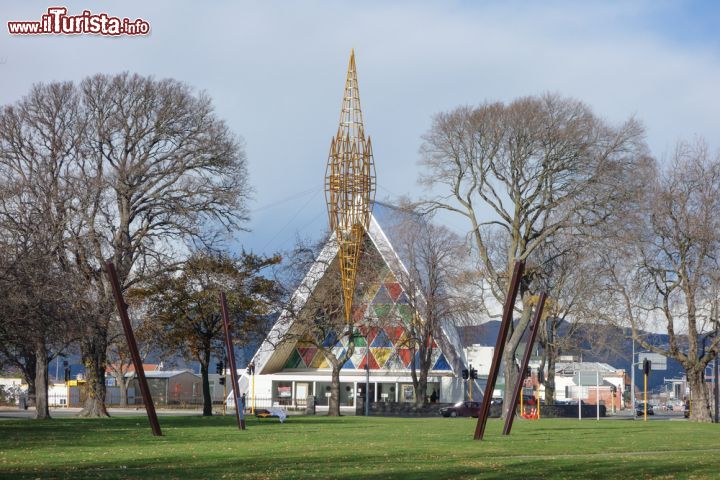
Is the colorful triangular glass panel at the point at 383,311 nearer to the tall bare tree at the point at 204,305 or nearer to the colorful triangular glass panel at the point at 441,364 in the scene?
the tall bare tree at the point at 204,305

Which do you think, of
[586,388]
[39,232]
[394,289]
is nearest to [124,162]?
[39,232]

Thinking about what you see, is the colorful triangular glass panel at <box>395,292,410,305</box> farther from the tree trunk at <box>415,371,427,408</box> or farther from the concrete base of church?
the concrete base of church

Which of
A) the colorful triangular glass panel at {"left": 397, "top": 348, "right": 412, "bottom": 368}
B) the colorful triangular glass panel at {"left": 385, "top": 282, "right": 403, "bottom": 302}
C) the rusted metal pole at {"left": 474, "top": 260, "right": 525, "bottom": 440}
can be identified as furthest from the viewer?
the colorful triangular glass panel at {"left": 397, "top": 348, "right": 412, "bottom": 368}

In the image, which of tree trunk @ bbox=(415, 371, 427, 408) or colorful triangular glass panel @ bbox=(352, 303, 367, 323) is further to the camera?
tree trunk @ bbox=(415, 371, 427, 408)

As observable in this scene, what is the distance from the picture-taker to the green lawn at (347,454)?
1703cm

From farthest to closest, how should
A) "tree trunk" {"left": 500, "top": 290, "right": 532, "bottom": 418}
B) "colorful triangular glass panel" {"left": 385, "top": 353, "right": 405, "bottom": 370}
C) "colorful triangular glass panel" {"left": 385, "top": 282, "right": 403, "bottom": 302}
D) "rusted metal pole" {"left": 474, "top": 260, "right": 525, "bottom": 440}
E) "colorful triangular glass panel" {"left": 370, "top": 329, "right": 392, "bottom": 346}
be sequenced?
"colorful triangular glass panel" {"left": 385, "top": 353, "right": 405, "bottom": 370}
"colorful triangular glass panel" {"left": 370, "top": 329, "right": 392, "bottom": 346}
"colorful triangular glass panel" {"left": 385, "top": 282, "right": 403, "bottom": 302}
"tree trunk" {"left": 500, "top": 290, "right": 532, "bottom": 418}
"rusted metal pole" {"left": 474, "top": 260, "right": 525, "bottom": 440}

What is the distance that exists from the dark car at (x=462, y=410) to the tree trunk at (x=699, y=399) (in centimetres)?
1369

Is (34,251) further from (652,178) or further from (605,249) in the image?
(652,178)

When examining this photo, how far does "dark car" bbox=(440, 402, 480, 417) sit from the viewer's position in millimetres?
57844

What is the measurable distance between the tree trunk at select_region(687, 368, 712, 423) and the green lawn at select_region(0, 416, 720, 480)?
51.2 feet

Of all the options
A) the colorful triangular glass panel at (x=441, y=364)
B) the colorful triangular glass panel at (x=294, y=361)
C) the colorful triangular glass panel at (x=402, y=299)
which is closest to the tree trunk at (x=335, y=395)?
the colorful triangular glass panel at (x=402, y=299)

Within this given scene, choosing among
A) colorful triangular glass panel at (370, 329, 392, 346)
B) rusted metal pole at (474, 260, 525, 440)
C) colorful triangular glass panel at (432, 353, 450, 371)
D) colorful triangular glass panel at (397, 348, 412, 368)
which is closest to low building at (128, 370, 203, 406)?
colorful triangular glass panel at (370, 329, 392, 346)

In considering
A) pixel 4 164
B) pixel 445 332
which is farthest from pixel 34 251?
pixel 445 332

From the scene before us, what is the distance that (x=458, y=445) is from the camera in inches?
979
